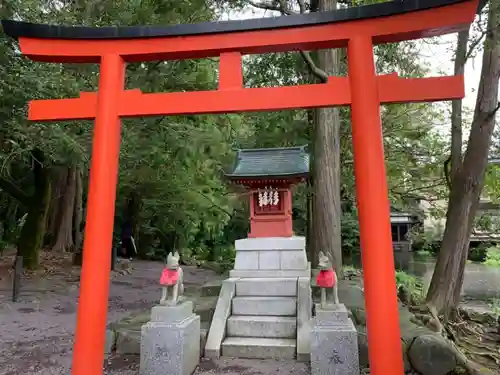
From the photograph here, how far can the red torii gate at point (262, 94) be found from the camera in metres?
3.63

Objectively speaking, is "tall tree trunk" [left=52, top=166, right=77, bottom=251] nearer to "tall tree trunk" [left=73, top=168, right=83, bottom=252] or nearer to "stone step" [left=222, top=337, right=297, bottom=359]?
"tall tree trunk" [left=73, top=168, right=83, bottom=252]

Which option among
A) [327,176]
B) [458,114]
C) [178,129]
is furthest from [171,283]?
[178,129]

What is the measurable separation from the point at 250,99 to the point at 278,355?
4.11 meters

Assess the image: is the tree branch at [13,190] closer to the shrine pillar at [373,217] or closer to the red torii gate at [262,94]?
the red torii gate at [262,94]

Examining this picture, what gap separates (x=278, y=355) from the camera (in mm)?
6094

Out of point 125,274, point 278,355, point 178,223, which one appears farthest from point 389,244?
point 178,223

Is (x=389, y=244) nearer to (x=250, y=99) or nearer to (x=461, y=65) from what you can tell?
(x=250, y=99)

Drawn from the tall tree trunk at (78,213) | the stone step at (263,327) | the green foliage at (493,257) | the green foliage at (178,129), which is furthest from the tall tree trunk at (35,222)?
the green foliage at (493,257)

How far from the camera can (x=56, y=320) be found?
319 inches

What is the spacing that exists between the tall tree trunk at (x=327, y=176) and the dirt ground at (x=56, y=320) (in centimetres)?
426

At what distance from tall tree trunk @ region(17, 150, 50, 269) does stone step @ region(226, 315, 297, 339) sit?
347 inches

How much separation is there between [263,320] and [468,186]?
4512 mm

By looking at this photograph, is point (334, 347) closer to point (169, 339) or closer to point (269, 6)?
point (169, 339)

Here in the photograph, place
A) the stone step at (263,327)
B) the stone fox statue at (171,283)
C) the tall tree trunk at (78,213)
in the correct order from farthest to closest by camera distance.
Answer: the tall tree trunk at (78,213) → the stone step at (263,327) → the stone fox statue at (171,283)
